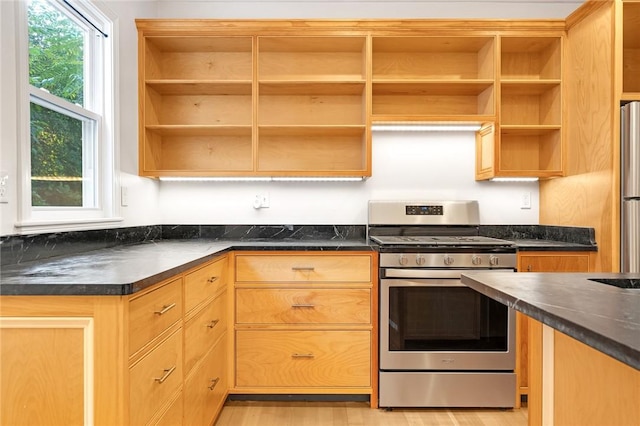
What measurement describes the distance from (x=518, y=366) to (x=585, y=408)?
161 cm

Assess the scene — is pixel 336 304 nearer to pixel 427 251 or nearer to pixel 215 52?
pixel 427 251

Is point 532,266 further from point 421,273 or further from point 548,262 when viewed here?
point 421,273

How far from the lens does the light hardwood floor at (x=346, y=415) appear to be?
2.25 m

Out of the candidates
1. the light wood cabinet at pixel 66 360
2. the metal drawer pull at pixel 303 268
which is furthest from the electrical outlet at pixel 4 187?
the metal drawer pull at pixel 303 268

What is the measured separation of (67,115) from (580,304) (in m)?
2.29

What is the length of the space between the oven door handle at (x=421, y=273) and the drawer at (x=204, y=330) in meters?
0.96

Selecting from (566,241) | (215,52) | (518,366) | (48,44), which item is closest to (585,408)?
(518,366)

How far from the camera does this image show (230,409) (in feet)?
7.84

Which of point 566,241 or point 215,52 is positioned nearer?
point 566,241

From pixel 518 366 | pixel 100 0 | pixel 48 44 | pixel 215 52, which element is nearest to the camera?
pixel 48 44

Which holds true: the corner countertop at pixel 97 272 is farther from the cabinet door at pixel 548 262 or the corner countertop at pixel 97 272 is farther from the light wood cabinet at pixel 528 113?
the light wood cabinet at pixel 528 113

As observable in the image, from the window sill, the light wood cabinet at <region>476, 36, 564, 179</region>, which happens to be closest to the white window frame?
the window sill

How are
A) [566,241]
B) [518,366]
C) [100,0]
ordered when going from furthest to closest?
[566,241]
[518,366]
[100,0]

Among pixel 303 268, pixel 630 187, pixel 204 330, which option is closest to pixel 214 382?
pixel 204 330
